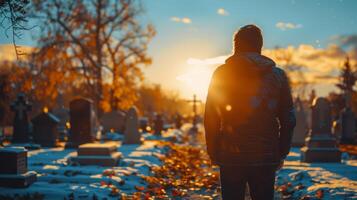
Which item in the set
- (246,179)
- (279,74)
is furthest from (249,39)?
(246,179)

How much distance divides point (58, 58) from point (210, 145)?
33.1m

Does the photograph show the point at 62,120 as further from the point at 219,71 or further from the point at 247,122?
the point at 247,122

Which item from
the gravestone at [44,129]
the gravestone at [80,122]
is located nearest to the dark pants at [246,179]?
the gravestone at [80,122]

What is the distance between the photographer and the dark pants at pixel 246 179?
3.55 metres

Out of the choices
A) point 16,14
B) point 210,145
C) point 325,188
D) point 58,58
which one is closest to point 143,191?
point 325,188

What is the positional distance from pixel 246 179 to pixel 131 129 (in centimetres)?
1753

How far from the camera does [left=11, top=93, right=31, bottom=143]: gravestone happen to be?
19108 millimetres

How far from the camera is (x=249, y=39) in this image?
12.2 ft

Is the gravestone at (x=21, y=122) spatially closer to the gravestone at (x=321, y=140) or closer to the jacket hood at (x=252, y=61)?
the gravestone at (x=321, y=140)

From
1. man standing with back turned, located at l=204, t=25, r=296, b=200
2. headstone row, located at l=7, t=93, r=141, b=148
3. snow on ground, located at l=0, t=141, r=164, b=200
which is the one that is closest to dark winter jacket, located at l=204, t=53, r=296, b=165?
man standing with back turned, located at l=204, t=25, r=296, b=200

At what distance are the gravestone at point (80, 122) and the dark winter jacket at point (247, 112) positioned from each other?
15.5 m

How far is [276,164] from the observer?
11.8ft

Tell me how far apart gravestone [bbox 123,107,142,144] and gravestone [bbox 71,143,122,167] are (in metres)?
8.94

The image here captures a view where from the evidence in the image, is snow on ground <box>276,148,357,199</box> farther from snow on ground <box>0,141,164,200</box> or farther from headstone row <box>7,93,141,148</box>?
headstone row <box>7,93,141,148</box>
